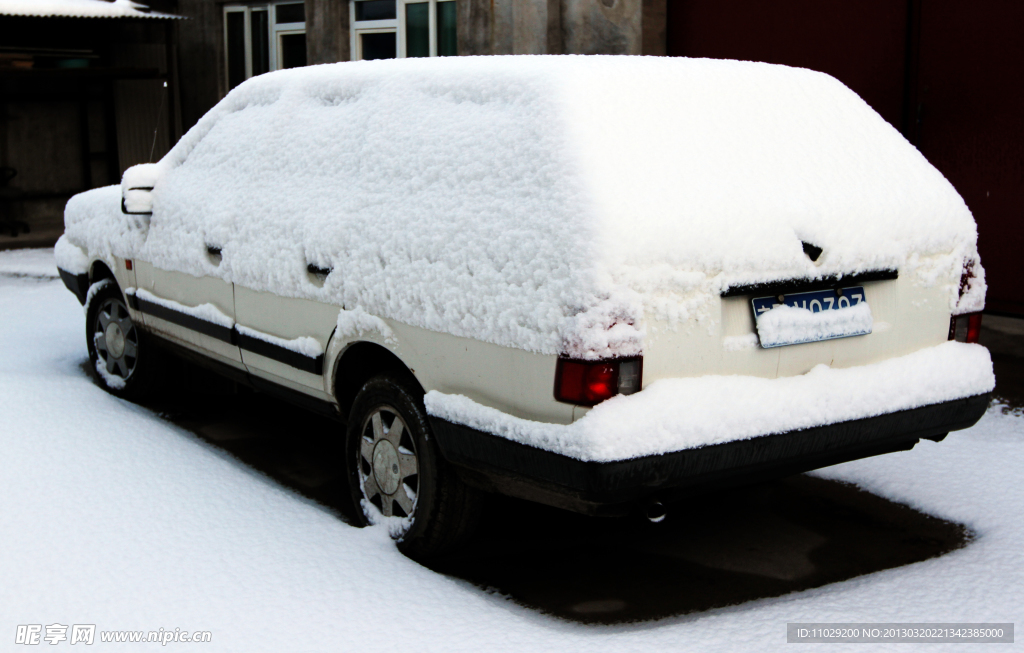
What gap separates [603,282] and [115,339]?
392 cm

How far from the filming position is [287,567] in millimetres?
3734

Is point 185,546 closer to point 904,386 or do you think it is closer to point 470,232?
point 470,232

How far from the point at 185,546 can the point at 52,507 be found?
68 cm

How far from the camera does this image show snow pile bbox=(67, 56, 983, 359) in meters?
3.29

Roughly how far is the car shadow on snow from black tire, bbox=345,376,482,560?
178 millimetres

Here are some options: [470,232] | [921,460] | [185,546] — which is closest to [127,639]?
[185,546]

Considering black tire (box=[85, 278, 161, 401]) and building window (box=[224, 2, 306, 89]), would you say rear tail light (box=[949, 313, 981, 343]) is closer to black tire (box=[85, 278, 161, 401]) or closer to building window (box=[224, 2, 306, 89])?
black tire (box=[85, 278, 161, 401])

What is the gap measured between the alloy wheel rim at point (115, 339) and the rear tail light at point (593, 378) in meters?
3.49

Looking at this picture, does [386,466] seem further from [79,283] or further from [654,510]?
[79,283]

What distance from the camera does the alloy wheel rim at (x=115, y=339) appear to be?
20.0ft

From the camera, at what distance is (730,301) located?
3.44 meters

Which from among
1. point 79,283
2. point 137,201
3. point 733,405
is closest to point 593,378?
point 733,405

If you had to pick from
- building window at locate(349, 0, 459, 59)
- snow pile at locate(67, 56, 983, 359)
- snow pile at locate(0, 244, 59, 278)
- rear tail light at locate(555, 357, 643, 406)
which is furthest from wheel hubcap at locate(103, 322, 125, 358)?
building window at locate(349, 0, 459, 59)

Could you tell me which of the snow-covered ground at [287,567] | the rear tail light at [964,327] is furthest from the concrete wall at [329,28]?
the rear tail light at [964,327]
